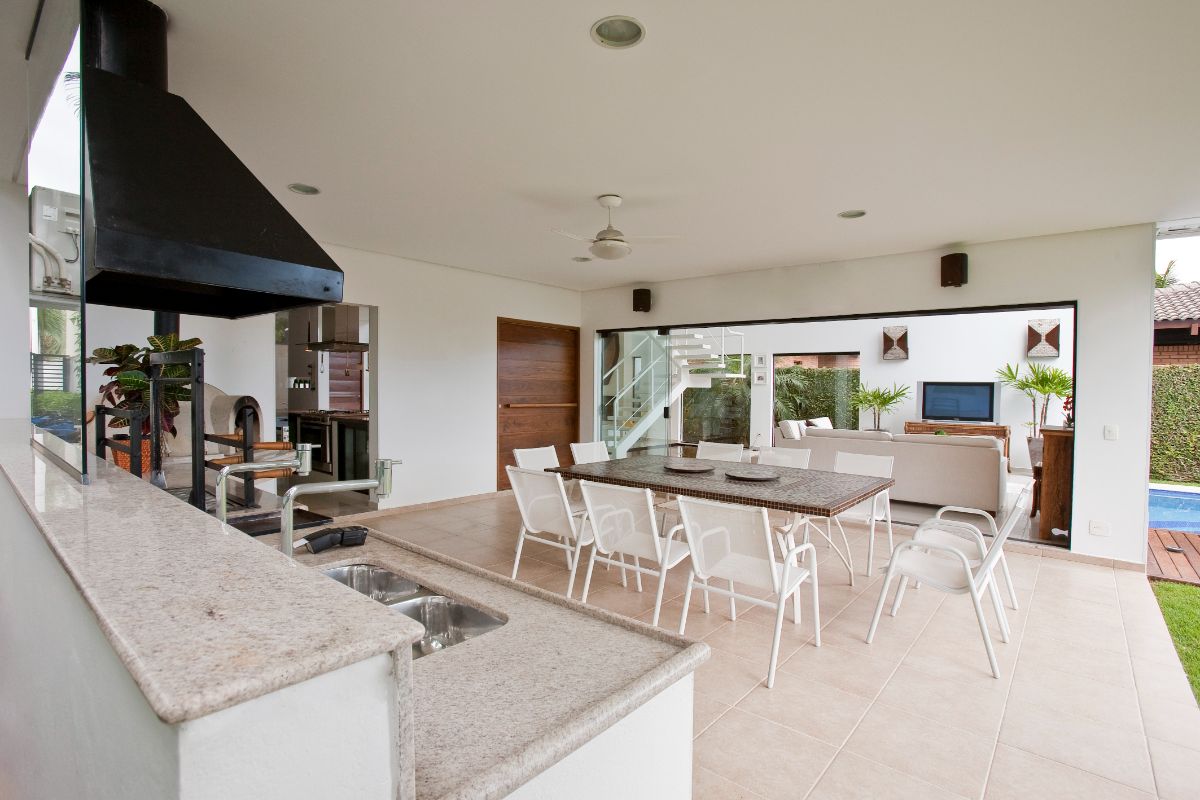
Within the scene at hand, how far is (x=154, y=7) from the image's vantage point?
1.87 metres

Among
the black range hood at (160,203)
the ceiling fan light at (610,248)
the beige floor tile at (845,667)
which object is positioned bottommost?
the beige floor tile at (845,667)

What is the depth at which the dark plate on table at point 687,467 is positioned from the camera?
3.80 meters

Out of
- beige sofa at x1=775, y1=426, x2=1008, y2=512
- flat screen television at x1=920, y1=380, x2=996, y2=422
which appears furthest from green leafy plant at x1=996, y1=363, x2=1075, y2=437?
beige sofa at x1=775, y1=426, x2=1008, y2=512

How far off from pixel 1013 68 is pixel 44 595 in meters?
3.28

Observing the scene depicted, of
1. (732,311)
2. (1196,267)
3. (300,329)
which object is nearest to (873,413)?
(732,311)

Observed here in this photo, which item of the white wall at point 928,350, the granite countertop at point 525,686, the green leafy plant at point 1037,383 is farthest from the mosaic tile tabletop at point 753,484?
the green leafy plant at point 1037,383

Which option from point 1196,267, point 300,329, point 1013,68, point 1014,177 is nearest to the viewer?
point 1013,68

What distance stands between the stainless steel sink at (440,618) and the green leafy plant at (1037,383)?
950 centimetres

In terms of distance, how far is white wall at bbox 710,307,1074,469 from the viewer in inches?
352

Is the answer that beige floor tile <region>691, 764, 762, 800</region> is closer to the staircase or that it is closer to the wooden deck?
the wooden deck

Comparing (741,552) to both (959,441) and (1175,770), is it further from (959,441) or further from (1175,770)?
(959,441)

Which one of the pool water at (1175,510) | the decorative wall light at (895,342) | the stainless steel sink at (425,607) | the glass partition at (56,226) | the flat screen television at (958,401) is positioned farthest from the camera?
the decorative wall light at (895,342)

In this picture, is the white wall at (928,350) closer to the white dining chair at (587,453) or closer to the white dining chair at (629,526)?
the white dining chair at (587,453)

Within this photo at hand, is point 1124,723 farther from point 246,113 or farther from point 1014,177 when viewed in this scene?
point 246,113
